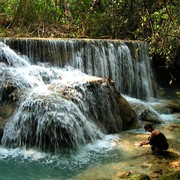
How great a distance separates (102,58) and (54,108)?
532 centimetres

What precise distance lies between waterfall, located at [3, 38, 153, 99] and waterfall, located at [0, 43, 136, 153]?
0.91 metres

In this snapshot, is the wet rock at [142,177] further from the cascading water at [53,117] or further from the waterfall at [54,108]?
the waterfall at [54,108]

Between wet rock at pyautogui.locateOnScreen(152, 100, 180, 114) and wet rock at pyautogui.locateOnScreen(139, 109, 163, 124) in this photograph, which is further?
wet rock at pyautogui.locateOnScreen(152, 100, 180, 114)

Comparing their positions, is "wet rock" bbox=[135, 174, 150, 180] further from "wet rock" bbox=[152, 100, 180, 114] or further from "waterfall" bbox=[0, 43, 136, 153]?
"wet rock" bbox=[152, 100, 180, 114]

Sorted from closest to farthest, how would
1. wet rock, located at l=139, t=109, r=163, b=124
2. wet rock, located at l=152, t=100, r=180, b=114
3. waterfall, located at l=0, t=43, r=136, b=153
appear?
waterfall, located at l=0, t=43, r=136, b=153
wet rock, located at l=139, t=109, r=163, b=124
wet rock, located at l=152, t=100, r=180, b=114

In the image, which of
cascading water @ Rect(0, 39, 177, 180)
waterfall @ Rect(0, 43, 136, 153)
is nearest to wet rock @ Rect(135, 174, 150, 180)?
cascading water @ Rect(0, 39, 177, 180)

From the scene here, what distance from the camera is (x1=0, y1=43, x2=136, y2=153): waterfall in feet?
24.7

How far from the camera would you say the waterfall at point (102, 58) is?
11328 millimetres

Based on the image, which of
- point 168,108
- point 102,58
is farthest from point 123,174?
point 102,58

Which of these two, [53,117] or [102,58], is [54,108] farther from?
[102,58]

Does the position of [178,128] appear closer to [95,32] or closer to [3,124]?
[3,124]

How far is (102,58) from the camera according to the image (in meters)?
12.8

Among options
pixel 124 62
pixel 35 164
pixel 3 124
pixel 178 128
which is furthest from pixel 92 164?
pixel 124 62

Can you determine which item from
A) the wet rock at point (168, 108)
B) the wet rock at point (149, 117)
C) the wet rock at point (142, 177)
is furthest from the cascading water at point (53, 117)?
the wet rock at point (168, 108)
